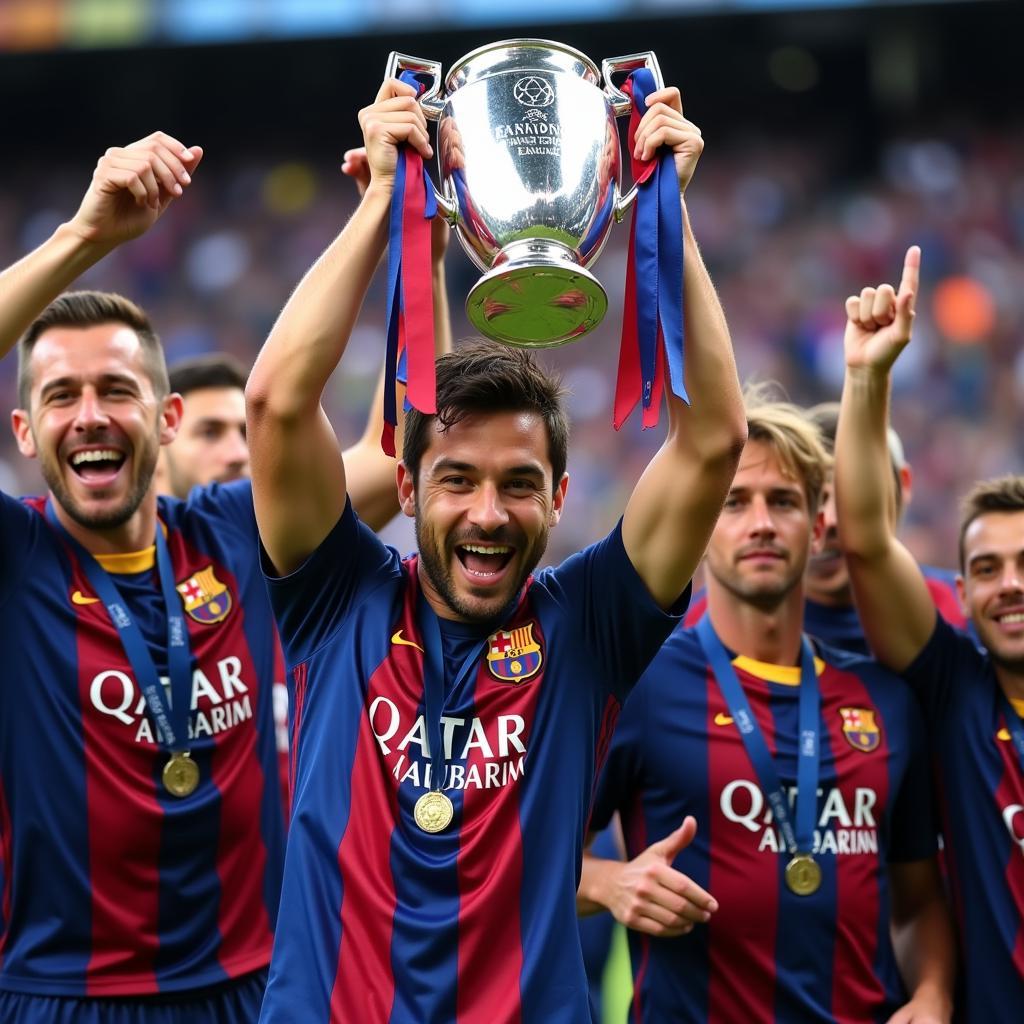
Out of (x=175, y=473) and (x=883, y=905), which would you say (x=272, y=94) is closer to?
(x=175, y=473)

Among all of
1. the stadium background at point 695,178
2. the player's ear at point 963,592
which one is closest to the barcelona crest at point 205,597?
the player's ear at point 963,592

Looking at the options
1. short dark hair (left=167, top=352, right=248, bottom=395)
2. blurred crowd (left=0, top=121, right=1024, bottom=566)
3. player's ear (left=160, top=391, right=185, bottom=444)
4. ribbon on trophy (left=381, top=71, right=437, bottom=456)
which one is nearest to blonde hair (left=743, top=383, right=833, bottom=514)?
ribbon on trophy (left=381, top=71, right=437, bottom=456)

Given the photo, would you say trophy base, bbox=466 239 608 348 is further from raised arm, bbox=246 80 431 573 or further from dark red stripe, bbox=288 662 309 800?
dark red stripe, bbox=288 662 309 800

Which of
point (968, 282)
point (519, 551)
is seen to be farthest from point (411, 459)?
point (968, 282)

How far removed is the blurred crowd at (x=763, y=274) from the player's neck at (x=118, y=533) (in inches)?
295

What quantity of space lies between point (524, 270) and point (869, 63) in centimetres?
1322

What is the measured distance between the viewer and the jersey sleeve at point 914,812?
3.40 meters

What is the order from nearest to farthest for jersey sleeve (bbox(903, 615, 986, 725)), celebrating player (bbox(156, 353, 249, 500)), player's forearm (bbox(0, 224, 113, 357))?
player's forearm (bbox(0, 224, 113, 357))
jersey sleeve (bbox(903, 615, 986, 725))
celebrating player (bbox(156, 353, 249, 500))

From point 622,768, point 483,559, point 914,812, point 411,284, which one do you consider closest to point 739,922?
point 622,768

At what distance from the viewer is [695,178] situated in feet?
47.6

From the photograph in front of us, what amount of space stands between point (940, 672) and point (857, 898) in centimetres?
59

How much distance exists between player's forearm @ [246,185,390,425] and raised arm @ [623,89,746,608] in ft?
1.61

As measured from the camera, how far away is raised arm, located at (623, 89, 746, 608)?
2.54 m

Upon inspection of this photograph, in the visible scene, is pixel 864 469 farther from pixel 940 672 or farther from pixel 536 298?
pixel 536 298
